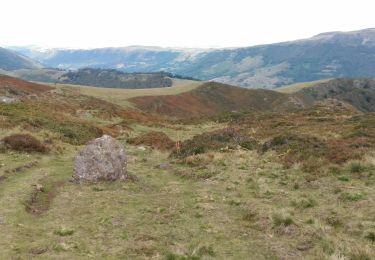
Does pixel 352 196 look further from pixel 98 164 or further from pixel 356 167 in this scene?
pixel 98 164

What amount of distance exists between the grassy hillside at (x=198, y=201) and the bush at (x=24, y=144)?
7cm

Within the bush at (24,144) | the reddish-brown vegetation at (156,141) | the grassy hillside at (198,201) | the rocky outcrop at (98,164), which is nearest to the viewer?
the grassy hillside at (198,201)

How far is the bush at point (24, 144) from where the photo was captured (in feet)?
108

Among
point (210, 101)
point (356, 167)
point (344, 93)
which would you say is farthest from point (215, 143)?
point (344, 93)

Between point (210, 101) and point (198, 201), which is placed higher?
point (198, 201)

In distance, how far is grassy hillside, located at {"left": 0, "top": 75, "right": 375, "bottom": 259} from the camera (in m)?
15.0

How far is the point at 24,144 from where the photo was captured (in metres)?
33.2

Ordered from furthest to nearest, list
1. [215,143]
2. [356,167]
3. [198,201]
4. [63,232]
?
[215,143]
[356,167]
[198,201]
[63,232]

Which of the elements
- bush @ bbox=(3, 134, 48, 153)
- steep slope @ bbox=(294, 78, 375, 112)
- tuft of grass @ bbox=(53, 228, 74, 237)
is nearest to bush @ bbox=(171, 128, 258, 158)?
bush @ bbox=(3, 134, 48, 153)

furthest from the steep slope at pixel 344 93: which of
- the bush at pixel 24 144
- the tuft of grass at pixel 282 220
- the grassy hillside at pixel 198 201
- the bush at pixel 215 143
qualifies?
the tuft of grass at pixel 282 220

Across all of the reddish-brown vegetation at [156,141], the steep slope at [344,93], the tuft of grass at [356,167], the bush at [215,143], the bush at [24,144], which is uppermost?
the tuft of grass at [356,167]

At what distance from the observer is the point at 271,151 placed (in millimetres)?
33125

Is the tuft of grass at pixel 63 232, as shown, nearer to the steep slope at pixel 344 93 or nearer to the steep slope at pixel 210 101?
the steep slope at pixel 210 101

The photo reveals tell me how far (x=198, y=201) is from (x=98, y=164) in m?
7.29
